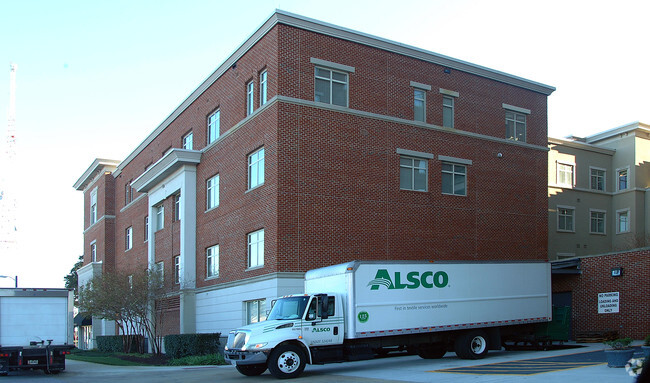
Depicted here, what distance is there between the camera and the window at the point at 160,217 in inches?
1598

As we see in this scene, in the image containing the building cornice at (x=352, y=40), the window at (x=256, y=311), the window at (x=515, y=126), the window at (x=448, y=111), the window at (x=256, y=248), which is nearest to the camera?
the window at (x=256, y=311)

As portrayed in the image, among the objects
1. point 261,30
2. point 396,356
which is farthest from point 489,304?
point 261,30

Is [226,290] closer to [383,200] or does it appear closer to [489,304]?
[383,200]

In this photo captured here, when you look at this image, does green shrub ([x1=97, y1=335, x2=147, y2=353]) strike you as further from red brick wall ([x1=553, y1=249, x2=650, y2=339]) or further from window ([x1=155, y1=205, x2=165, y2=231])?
red brick wall ([x1=553, y1=249, x2=650, y2=339])

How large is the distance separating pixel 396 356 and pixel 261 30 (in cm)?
1481

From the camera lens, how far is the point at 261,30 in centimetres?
2939

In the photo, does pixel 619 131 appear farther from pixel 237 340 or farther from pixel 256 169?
pixel 237 340

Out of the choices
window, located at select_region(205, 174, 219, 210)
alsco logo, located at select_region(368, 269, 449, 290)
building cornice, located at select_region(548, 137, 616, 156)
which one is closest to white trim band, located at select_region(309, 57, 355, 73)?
window, located at select_region(205, 174, 219, 210)

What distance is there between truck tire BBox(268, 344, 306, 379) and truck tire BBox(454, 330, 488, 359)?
5.54 meters

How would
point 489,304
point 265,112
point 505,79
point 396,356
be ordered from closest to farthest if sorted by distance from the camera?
point 489,304 → point 396,356 → point 265,112 → point 505,79

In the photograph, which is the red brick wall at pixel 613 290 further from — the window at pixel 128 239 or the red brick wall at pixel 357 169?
the window at pixel 128 239

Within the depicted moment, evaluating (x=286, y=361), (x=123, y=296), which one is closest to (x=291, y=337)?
(x=286, y=361)

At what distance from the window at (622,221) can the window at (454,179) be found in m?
20.2

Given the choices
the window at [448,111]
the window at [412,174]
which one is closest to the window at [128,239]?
the window at [412,174]
